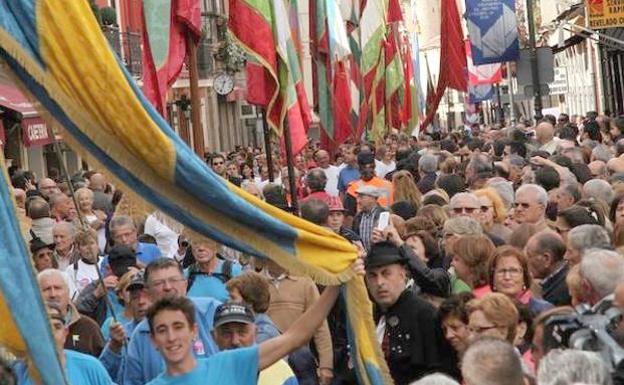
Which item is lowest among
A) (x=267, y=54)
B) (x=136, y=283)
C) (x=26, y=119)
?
(x=136, y=283)

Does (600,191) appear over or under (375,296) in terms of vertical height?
over

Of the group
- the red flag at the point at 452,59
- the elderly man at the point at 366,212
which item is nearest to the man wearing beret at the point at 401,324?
the elderly man at the point at 366,212

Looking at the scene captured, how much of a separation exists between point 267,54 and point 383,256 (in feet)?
28.3

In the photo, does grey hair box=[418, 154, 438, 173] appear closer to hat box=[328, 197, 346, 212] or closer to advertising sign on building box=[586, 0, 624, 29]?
hat box=[328, 197, 346, 212]

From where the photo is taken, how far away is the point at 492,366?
666 centimetres

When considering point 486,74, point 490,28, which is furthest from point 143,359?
point 486,74

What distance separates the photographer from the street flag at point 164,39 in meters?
15.7

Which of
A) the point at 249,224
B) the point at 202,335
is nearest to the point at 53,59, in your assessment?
the point at 249,224

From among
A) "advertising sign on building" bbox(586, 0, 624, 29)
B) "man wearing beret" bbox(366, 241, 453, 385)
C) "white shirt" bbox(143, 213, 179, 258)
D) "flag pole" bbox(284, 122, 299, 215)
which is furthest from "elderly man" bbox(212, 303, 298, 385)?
"advertising sign on building" bbox(586, 0, 624, 29)

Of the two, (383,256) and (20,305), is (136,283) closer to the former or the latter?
(383,256)

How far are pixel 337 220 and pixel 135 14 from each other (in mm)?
33496

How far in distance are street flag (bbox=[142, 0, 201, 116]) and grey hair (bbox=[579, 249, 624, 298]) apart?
24.5 ft

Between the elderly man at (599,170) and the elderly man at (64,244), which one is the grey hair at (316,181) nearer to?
the elderly man at (599,170)

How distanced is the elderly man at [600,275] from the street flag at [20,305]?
8.71ft
